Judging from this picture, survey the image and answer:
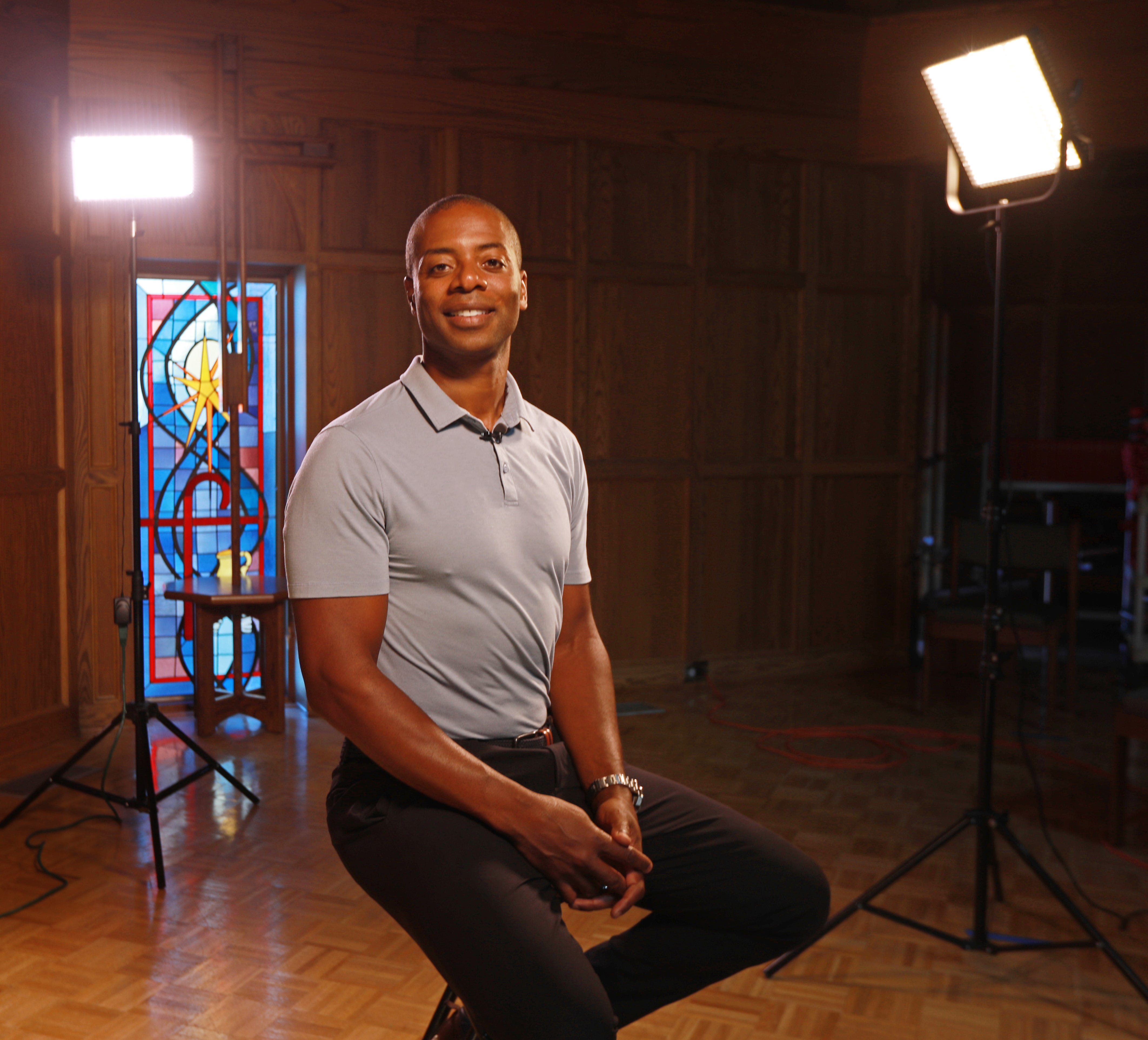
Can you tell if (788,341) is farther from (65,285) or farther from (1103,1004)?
(1103,1004)

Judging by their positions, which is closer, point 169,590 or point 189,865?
point 189,865

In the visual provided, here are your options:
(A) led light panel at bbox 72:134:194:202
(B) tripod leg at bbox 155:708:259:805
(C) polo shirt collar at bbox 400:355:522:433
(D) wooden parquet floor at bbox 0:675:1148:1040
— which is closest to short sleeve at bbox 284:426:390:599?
(C) polo shirt collar at bbox 400:355:522:433

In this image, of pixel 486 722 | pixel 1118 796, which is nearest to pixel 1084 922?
pixel 1118 796

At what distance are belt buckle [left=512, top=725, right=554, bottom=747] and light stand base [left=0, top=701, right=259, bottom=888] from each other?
1.84m

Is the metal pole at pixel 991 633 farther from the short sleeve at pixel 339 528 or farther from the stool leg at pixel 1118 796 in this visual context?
the short sleeve at pixel 339 528

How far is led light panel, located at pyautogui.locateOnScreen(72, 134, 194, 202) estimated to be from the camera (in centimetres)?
378

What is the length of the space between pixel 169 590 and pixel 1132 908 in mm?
3549

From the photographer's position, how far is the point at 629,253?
5.47 meters

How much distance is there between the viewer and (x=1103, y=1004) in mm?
2592

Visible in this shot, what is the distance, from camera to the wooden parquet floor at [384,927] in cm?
251

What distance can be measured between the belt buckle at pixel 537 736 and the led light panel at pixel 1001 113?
1.86 metres

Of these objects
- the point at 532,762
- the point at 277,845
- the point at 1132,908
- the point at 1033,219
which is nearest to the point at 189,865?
the point at 277,845

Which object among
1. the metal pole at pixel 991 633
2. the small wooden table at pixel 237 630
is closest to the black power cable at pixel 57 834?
the small wooden table at pixel 237 630

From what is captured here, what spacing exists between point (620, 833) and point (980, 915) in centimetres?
157
